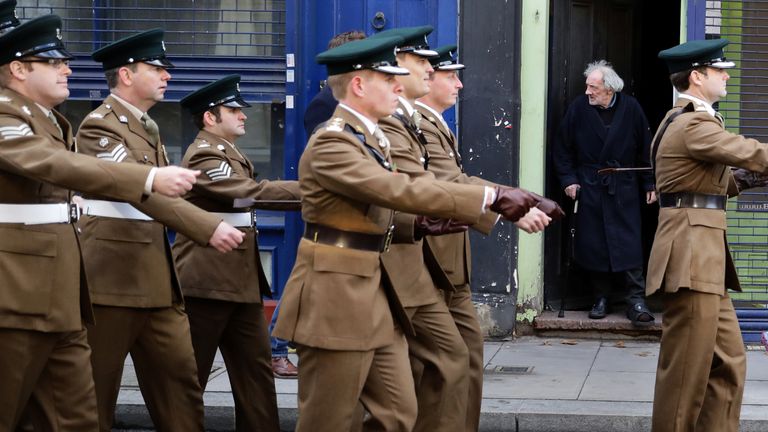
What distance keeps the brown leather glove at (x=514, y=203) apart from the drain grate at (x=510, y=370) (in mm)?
3829

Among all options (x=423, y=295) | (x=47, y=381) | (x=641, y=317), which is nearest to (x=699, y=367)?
(x=423, y=295)

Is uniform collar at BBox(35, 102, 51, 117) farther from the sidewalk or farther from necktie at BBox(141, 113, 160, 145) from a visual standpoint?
the sidewalk

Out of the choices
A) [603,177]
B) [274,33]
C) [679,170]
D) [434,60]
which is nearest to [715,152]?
[679,170]

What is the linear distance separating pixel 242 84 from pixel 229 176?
128 inches

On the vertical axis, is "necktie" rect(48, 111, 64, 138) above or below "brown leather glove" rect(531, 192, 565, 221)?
above

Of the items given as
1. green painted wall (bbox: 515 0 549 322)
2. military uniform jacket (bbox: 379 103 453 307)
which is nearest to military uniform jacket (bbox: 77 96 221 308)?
military uniform jacket (bbox: 379 103 453 307)

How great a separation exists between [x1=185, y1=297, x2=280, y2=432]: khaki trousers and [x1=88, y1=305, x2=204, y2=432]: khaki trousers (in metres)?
0.51

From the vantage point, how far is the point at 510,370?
927cm

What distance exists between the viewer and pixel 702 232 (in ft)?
22.8

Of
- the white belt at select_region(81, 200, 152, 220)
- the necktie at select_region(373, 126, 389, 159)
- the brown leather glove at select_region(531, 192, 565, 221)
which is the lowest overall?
the white belt at select_region(81, 200, 152, 220)

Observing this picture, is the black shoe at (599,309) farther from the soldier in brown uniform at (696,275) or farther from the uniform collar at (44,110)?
the uniform collar at (44,110)

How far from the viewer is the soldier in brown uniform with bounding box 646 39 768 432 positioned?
6883mm

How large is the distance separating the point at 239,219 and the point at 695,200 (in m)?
2.30

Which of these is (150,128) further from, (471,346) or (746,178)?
(746,178)
